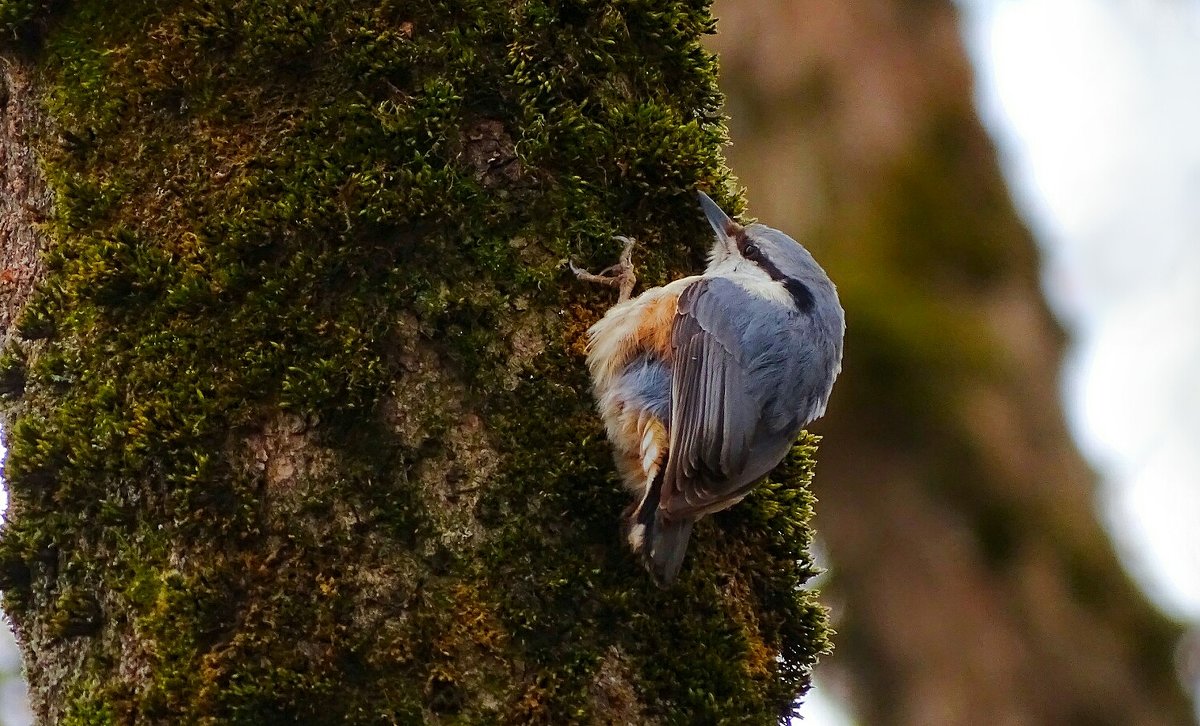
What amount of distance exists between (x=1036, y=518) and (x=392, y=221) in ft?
13.8

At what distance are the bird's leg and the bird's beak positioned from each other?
0.23 m

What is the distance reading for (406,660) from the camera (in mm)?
1965

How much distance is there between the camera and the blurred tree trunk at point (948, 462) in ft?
17.7

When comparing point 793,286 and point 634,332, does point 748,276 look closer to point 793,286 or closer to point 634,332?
point 793,286

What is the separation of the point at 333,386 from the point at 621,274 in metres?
0.72

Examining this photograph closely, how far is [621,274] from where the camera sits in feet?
8.23

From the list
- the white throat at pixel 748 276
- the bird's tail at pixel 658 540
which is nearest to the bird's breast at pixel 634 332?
the white throat at pixel 748 276

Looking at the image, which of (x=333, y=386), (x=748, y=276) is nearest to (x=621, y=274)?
(x=748, y=276)

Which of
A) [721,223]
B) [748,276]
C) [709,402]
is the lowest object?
[709,402]

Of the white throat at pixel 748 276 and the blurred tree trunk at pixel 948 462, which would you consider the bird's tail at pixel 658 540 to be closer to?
the white throat at pixel 748 276

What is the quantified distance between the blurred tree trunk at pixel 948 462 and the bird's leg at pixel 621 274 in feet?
11.3

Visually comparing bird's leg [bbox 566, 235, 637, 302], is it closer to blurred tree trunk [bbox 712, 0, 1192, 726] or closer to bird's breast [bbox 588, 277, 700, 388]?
bird's breast [bbox 588, 277, 700, 388]

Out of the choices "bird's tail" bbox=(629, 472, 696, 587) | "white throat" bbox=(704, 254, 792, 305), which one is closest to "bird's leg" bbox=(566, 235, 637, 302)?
"white throat" bbox=(704, 254, 792, 305)

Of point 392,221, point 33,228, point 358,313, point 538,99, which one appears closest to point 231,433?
point 358,313
